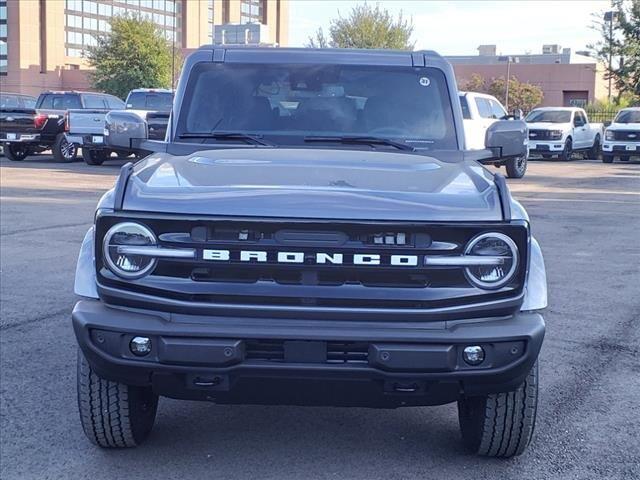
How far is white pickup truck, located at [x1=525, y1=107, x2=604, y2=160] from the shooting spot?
27094 mm

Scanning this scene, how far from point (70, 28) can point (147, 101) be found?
2256 inches

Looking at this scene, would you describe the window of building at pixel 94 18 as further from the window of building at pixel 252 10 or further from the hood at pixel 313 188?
the hood at pixel 313 188

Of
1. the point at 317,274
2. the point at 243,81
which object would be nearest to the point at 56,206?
the point at 243,81

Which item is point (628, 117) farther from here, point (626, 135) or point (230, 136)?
point (230, 136)

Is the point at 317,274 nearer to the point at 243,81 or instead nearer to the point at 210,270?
the point at 210,270

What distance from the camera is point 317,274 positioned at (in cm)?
340

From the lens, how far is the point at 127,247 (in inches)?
135

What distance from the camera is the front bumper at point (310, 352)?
10.9 feet

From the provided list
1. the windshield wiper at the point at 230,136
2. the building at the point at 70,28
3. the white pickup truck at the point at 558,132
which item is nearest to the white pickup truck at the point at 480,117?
the white pickup truck at the point at 558,132

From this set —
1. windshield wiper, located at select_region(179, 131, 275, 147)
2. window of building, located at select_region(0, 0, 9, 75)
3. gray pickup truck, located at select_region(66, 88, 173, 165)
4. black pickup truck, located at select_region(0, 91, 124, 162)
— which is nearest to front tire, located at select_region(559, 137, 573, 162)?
gray pickup truck, located at select_region(66, 88, 173, 165)

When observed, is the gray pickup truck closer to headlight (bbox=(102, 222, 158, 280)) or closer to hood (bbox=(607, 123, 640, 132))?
hood (bbox=(607, 123, 640, 132))

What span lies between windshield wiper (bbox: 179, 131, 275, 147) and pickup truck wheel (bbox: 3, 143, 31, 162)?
20090mm

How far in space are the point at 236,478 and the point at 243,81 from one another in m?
2.29

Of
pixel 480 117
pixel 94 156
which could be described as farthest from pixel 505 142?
pixel 94 156
